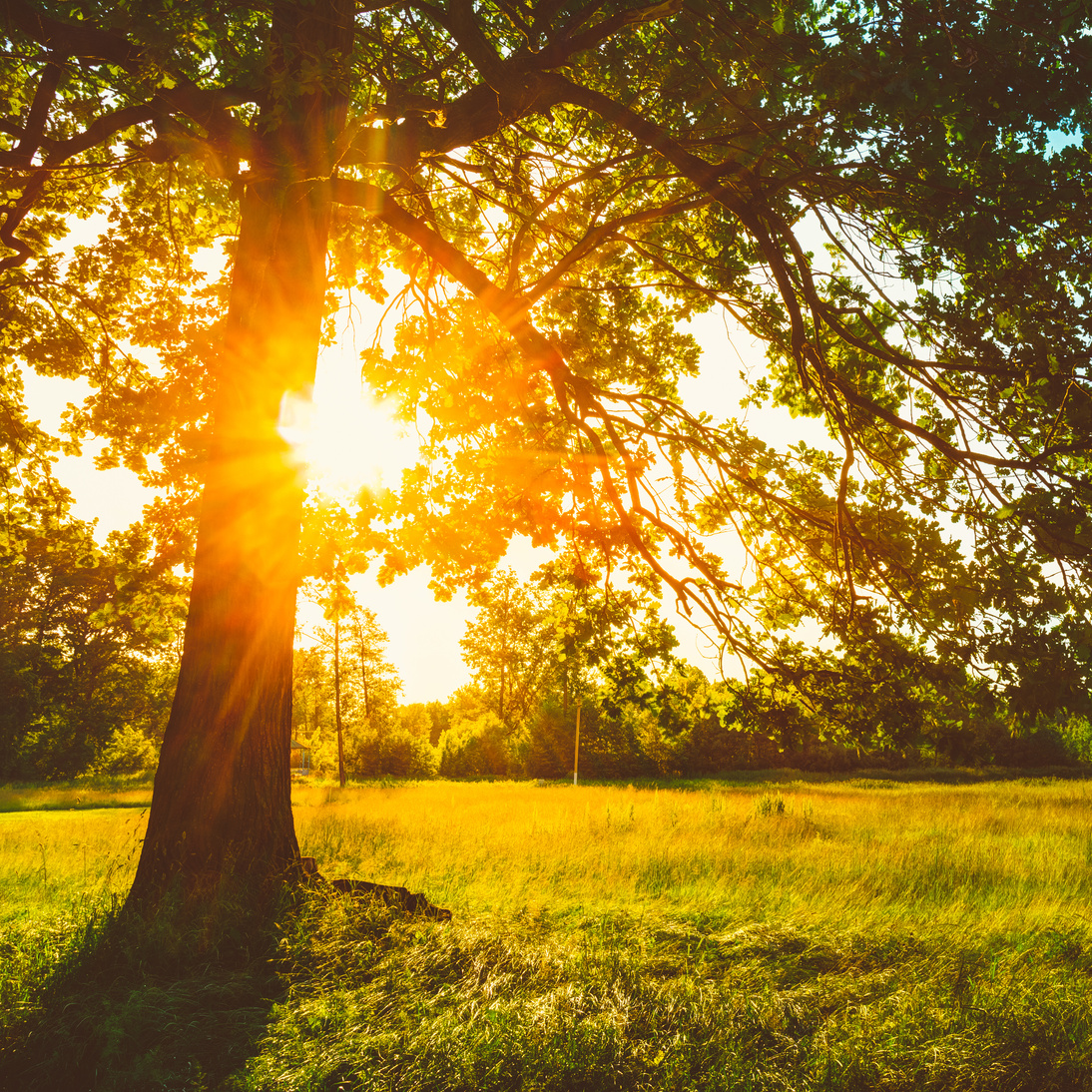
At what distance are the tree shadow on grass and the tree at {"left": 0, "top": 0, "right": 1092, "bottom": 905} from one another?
0.57 m

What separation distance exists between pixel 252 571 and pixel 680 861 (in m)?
6.53

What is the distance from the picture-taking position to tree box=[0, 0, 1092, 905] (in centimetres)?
443

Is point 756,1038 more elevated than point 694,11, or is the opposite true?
point 694,11

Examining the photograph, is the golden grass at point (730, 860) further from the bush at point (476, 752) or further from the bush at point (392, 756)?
the bush at point (476, 752)

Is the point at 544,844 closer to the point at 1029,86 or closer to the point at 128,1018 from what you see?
the point at 128,1018

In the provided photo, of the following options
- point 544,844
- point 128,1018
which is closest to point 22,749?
point 544,844

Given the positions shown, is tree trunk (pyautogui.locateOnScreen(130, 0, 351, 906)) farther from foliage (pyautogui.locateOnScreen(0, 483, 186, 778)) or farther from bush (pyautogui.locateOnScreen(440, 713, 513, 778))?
bush (pyautogui.locateOnScreen(440, 713, 513, 778))

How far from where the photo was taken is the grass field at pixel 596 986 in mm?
3289

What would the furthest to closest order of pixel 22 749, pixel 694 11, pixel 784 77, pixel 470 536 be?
pixel 22 749, pixel 470 536, pixel 694 11, pixel 784 77

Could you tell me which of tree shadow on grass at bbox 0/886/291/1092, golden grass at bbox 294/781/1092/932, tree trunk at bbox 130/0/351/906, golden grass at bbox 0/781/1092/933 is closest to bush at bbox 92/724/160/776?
golden grass at bbox 0/781/1092/933

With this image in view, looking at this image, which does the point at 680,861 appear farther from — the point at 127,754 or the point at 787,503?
the point at 127,754

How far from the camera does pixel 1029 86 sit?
11.8 feet

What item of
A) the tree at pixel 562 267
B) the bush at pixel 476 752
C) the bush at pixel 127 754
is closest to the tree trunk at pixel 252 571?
the tree at pixel 562 267

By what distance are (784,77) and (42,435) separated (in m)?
11.7
